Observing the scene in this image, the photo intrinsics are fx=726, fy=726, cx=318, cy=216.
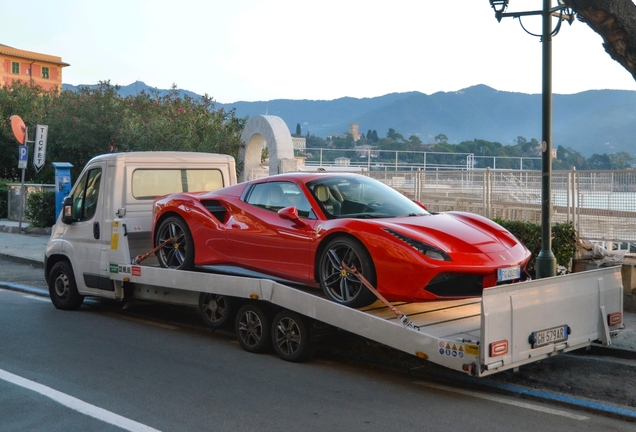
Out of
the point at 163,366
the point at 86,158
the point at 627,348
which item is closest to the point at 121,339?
the point at 163,366

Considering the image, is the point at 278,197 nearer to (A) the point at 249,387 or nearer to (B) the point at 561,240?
(A) the point at 249,387

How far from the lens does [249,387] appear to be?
637 centimetres

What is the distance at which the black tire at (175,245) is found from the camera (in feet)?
27.7

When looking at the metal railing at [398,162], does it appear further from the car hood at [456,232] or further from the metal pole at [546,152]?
the car hood at [456,232]

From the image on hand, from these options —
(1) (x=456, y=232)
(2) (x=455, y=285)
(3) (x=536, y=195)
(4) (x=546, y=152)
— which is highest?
(4) (x=546, y=152)

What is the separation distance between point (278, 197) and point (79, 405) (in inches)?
120

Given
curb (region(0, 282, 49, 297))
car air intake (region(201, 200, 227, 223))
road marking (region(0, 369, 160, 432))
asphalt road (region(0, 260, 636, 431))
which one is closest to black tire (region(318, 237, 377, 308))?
asphalt road (region(0, 260, 636, 431))

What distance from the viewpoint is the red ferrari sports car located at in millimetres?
6477

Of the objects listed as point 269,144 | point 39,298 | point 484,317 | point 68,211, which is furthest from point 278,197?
point 269,144

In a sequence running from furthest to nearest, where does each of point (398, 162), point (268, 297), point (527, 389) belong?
point (398, 162), point (268, 297), point (527, 389)

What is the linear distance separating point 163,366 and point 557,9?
262 inches

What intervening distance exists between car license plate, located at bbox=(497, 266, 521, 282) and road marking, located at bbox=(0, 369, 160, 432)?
3.30 meters

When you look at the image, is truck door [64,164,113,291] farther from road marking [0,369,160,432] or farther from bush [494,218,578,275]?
bush [494,218,578,275]

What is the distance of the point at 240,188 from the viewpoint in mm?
8234
